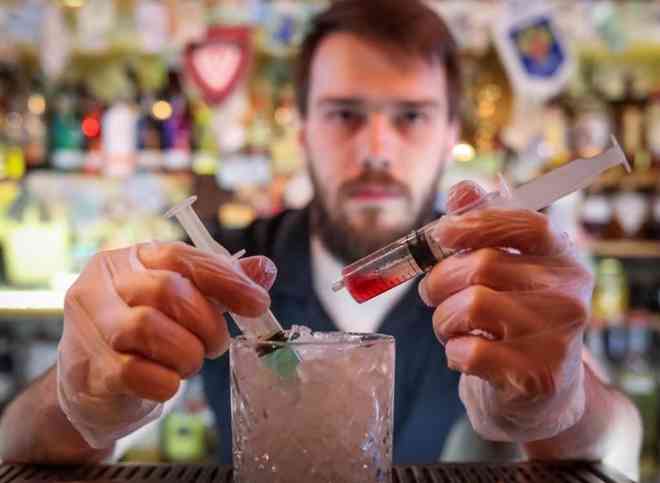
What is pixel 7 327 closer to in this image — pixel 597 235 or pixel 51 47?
pixel 51 47

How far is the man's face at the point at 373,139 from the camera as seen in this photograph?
1791 millimetres

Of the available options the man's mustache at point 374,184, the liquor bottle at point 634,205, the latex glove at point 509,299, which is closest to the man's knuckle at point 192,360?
the latex glove at point 509,299

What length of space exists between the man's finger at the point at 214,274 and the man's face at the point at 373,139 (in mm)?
1077

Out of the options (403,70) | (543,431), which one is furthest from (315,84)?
(543,431)

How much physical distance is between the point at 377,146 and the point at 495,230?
1.07 metres

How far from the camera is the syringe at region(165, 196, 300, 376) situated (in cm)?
67

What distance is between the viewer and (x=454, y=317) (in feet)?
2.41

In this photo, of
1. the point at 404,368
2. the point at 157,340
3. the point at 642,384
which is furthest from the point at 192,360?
the point at 642,384

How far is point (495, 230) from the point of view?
0.72 meters

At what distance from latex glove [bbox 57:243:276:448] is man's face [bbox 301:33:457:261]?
104cm

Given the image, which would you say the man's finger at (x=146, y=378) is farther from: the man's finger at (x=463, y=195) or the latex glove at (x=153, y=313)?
the man's finger at (x=463, y=195)

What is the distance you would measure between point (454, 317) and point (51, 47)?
8.28ft

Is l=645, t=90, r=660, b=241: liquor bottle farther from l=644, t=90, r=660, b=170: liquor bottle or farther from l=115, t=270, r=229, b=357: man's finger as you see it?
l=115, t=270, r=229, b=357: man's finger

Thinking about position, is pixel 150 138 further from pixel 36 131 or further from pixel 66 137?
pixel 36 131
